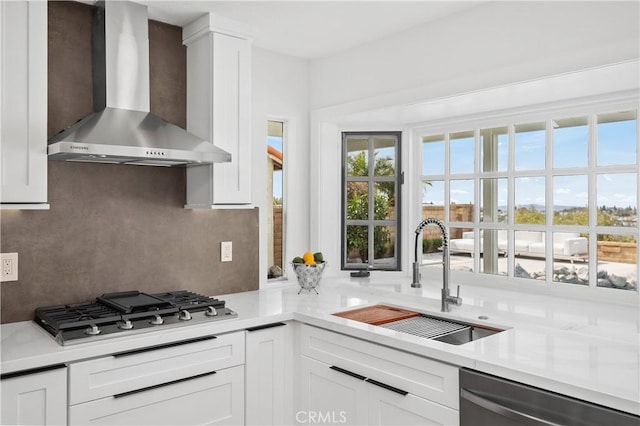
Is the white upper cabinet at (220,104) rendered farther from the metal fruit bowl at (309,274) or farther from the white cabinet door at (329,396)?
the white cabinet door at (329,396)

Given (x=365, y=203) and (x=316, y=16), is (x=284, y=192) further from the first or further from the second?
(x=316, y=16)

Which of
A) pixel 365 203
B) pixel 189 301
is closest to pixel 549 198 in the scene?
pixel 365 203

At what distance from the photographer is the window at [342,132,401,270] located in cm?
338

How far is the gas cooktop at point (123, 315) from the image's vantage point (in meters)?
1.95

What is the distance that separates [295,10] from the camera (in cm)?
253

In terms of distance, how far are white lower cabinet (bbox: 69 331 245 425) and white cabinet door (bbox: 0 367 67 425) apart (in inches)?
1.5

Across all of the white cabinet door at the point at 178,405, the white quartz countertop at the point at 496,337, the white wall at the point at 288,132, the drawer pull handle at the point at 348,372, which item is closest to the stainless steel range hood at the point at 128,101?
the white wall at the point at 288,132

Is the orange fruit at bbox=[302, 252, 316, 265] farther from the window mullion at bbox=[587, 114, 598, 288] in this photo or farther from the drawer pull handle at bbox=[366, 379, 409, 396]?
the window mullion at bbox=[587, 114, 598, 288]

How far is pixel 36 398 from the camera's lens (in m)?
1.76

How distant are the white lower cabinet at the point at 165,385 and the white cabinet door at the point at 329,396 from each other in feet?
1.03

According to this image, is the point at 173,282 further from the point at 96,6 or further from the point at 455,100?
the point at 455,100

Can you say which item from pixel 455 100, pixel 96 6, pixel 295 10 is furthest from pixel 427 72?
pixel 96 6

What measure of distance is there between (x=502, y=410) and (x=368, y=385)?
61cm

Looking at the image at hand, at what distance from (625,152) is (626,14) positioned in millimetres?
744
